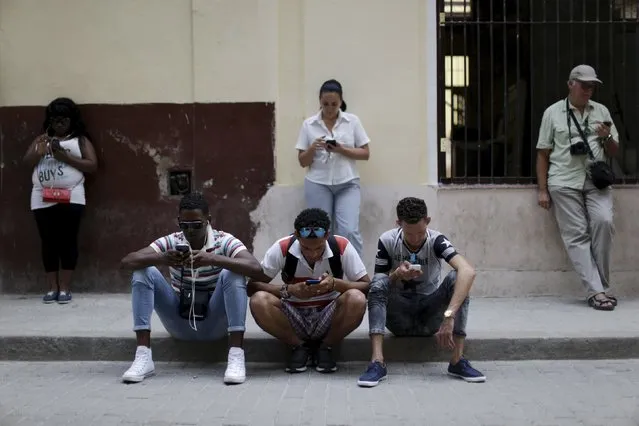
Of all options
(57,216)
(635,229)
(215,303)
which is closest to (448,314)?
(215,303)

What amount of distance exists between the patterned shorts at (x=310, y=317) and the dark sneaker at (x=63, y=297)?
9.18ft

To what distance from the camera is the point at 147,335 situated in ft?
20.5

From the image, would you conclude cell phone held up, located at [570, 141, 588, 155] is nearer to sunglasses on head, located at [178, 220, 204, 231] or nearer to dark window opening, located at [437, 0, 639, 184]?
dark window opening, located at [437, 0, 639, 184]

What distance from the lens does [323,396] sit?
570 cm

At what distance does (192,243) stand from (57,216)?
2.58 metres

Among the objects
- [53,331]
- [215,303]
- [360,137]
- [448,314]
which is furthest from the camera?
[360,137]

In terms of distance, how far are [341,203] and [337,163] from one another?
0.36 m

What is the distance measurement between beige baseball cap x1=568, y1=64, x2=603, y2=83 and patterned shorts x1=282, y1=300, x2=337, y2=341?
10.7 ft

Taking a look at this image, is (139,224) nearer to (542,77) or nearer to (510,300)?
(510,300)

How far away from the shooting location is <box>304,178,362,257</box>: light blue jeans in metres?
8.08

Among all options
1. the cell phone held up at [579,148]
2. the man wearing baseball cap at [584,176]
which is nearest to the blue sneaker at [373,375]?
the man wearing baseball cap at [584,176]

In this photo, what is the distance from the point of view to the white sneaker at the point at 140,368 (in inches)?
239

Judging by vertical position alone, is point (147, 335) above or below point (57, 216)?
below

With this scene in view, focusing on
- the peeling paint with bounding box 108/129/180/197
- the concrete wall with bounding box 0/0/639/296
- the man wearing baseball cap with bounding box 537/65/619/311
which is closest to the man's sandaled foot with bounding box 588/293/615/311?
the man wearing baseball cap with bounding box 537/65/619/311
